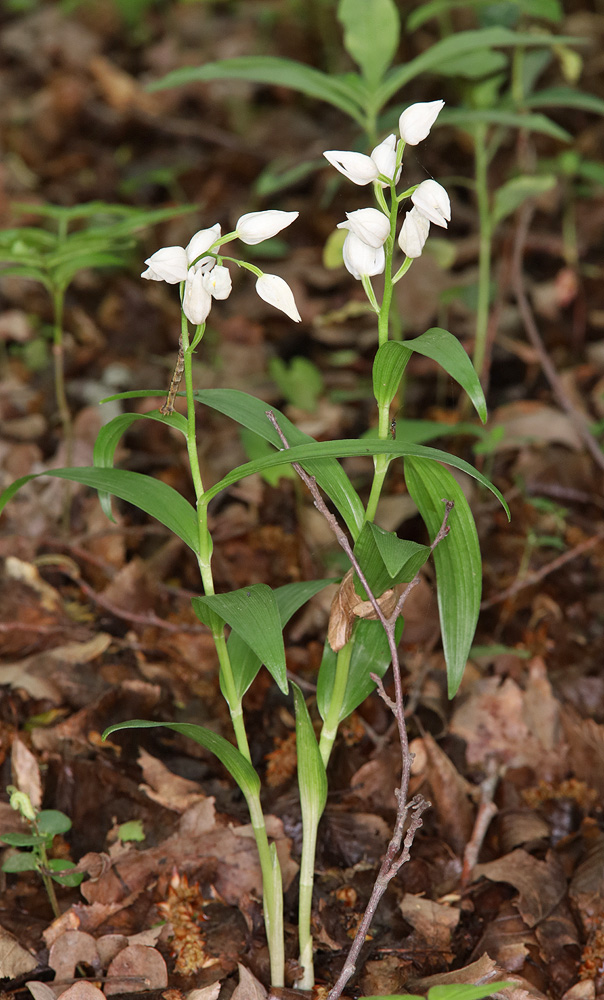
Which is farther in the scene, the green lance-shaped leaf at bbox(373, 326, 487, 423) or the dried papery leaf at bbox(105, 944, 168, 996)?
the dried papery leaf at bbox(105, 944, 168, 996)

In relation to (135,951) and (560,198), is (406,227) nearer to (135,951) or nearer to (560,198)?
(135,951)

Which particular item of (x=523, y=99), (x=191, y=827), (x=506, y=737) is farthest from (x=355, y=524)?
→ (x=523, y=99)

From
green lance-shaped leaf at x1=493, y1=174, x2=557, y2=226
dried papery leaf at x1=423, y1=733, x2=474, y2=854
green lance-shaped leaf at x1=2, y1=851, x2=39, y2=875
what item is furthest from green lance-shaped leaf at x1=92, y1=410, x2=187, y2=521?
green lance-shaped leaf at x1=493, y1=174, x2=557, y2=226

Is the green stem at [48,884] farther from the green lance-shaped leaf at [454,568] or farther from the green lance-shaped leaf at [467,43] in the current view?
the green lance-shaped leaf at [467,43]

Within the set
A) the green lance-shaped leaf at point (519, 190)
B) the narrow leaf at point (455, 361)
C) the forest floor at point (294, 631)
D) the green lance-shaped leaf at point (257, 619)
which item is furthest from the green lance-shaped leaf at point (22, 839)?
the green lance-shaped leaf at point (519, 190)

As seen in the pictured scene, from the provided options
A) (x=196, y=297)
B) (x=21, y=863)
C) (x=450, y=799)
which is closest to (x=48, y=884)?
(x=21, y=863)

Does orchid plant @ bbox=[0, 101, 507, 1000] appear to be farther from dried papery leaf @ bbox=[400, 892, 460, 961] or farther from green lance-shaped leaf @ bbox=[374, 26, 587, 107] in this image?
green lance-shaped leaf @ bbox=[374, 26, 587, 107]

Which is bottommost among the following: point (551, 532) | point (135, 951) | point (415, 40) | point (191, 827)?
point (135, 951)
